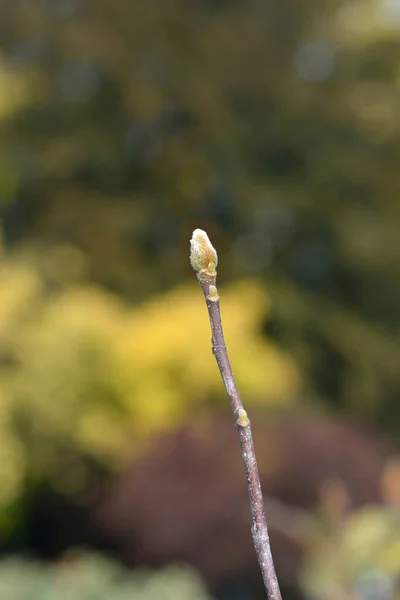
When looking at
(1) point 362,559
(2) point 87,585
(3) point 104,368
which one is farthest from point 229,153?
(1) point 362,559

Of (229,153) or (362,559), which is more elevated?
(229,153)

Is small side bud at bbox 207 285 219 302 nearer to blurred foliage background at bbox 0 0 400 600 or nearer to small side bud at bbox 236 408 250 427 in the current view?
small side bud at bbox 236 408 250 427

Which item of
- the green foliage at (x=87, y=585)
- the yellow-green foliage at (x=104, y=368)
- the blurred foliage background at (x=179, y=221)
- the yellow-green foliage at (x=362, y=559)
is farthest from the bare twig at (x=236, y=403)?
the blurred foliage background at (x=179, y=221)

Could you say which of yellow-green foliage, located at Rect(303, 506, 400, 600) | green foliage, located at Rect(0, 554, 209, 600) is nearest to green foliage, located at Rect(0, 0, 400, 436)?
green foliage, located at Rect(0, 554, 209, 600)

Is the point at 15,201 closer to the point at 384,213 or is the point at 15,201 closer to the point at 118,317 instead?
the point at 118,317

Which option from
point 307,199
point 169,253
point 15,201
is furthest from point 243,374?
point 15,201

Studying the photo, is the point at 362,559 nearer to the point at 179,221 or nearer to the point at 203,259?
the point at 203,259

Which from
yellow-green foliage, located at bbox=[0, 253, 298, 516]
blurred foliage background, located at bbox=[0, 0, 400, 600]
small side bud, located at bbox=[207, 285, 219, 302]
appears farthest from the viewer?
blurred foliage background, located at bbox=[0, 0, 400, 600]
